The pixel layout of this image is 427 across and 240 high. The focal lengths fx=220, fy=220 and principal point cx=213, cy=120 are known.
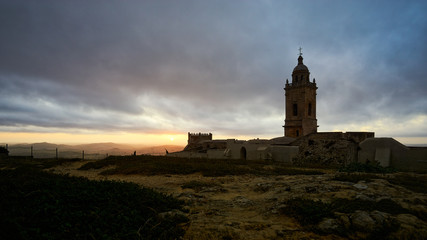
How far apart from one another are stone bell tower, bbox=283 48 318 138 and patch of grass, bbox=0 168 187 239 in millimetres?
40338

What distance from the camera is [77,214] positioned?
4191 mm

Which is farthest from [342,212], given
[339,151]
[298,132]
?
[298,132]

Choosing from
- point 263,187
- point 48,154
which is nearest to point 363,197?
point 263,187

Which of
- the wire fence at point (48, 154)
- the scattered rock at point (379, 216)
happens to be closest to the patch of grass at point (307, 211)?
the scattered rock at point (379, 216)

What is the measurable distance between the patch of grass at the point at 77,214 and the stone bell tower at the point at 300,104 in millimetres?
40338

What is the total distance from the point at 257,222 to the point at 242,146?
75.2 feet

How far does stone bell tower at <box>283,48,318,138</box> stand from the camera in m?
41.7

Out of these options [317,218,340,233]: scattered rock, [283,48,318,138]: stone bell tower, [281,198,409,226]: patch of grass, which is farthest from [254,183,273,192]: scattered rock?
[283,48,318,138]: stone bell tower

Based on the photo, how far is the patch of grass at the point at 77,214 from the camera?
361cm

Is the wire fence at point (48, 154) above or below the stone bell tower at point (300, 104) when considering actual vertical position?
below

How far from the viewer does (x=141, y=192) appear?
6312mm

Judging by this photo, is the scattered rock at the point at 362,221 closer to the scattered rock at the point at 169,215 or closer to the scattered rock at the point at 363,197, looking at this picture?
the scattered rock at the point at 363,197

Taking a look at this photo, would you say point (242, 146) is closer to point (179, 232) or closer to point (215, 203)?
point (215, 203)

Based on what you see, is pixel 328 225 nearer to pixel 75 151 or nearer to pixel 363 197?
pixel 363 197
